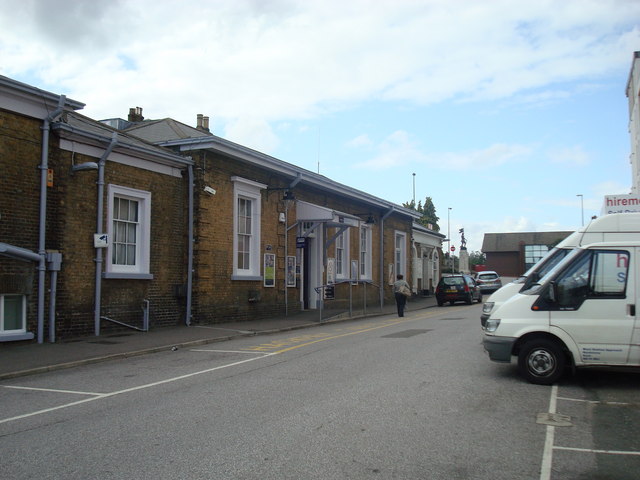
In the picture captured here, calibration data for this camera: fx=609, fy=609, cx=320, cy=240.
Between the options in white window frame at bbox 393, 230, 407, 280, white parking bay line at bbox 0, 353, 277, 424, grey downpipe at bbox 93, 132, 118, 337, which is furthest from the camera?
white window frame at bbox 393, 230, 407, 280

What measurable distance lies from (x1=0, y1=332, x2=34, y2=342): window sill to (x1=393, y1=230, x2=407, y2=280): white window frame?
2246 cm

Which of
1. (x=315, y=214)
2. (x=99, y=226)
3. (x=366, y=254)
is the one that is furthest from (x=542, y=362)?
(x=366, y=254)

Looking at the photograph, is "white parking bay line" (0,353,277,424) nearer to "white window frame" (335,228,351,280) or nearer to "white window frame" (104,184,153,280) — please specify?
"white window frame" (104,184,153,280)

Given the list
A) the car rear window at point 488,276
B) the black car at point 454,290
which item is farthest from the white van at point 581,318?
the car rear window at point 488,276

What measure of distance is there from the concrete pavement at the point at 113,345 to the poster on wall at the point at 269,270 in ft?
6.21

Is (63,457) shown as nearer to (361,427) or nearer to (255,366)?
(361,427)

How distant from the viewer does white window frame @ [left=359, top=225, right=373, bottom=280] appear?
28562 mm

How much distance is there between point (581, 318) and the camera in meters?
8.24

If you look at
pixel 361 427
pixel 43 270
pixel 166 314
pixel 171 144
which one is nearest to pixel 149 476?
pixel 361 427

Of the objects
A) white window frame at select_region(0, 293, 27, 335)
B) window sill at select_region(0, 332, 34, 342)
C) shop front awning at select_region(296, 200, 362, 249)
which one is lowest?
window sill at select_region(0, 332, 34, 342)

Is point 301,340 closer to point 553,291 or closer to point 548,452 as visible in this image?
point 553,291

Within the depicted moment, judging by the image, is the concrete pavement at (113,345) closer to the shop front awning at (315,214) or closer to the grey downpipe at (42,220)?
the grey downpipe at (42,220)

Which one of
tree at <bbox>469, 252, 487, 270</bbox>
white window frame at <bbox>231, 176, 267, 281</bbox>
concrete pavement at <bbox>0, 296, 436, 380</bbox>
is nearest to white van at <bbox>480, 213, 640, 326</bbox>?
concrete pavement at <bbox>0, 296, 436, 380</bbox>

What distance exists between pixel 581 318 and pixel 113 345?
9.09 m
